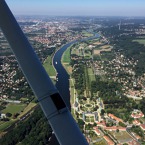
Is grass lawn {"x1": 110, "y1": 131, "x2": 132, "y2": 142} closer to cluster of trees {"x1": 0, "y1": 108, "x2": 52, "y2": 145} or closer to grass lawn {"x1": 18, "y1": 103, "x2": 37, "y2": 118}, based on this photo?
cluster of trees {"x1": 0, "y1": 108, "x2": 52, "y2": 145}

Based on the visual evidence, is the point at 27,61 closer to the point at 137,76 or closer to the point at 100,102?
the point at 100,102

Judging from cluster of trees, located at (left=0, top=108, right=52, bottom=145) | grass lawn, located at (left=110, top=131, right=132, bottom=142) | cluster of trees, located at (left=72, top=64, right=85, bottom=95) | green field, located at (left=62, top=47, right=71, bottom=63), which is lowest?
cluster of trees, located at (left=72, top=64, right=85, bottom=95)

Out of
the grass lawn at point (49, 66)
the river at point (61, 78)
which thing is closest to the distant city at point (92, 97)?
the grass lawn at point (49, 66)

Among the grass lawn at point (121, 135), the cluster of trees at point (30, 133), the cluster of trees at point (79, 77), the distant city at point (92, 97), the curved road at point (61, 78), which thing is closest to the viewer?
the cluster of trees at point (30, 133)

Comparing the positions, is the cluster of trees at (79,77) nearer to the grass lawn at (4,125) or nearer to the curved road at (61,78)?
the curved road at (61,78)

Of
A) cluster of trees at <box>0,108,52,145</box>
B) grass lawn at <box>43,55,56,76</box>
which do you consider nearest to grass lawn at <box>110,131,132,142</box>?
cluster of trees at <box>0,108,52,145</box>

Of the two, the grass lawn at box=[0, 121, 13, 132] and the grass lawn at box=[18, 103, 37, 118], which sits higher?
the grass lawn at box=[0, 121, 13, 132]
